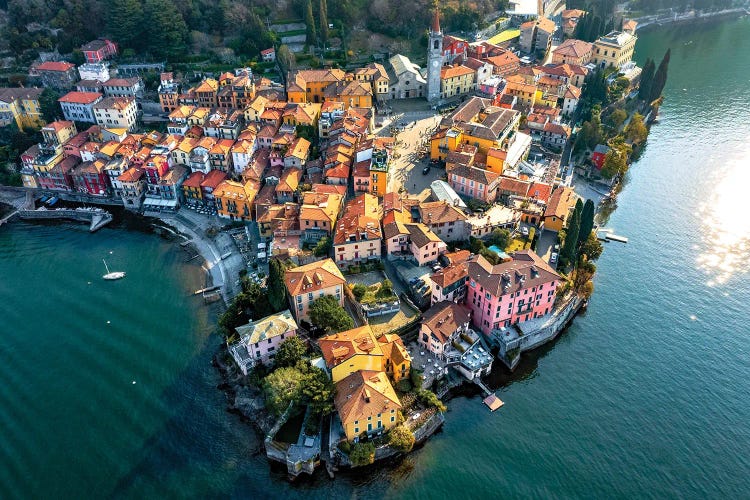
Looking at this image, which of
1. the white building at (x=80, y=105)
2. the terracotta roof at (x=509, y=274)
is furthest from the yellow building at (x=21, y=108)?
the terracotta roof at (x=509, y=274)

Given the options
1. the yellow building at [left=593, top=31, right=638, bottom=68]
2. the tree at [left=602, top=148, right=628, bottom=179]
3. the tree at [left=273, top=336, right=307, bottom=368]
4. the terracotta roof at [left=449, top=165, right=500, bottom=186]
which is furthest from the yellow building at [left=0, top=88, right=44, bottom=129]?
the yellow building at [left=593, top=31, right=638, bottom=68]

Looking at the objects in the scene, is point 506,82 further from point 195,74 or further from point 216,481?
point 216,481

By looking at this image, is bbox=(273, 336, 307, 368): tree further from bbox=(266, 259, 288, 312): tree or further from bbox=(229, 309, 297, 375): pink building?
bbox=(266, 259, 288, 312): tree

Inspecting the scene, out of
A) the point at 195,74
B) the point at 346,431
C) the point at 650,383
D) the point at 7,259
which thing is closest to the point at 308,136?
the point at 195,74

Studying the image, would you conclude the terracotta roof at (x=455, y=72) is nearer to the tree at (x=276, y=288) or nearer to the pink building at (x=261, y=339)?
the tree at (x=276, y=288)

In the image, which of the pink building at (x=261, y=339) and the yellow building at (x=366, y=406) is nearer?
the yellow building at (x=366, y=406)
